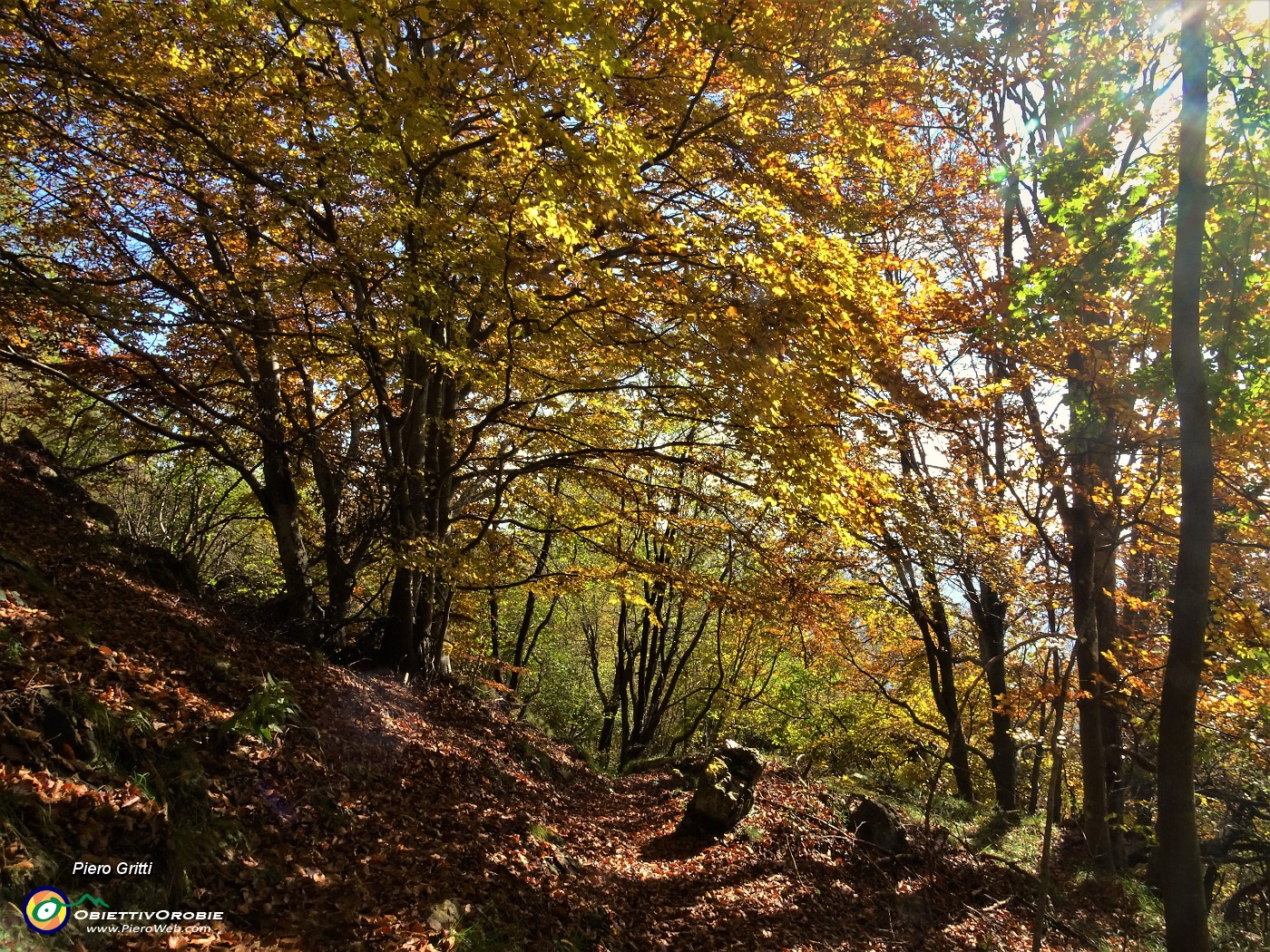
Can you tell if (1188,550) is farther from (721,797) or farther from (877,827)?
(721,797)

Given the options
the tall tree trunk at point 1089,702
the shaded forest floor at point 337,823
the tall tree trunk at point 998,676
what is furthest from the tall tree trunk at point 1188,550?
the tall tree trunk at point 998,676

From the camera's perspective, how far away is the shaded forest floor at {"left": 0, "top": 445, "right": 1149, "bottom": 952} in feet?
11.4

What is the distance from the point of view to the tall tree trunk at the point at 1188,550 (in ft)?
14.9

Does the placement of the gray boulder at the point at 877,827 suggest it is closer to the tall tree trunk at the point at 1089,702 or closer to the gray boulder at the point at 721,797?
the gray boulder at the point at 721,797

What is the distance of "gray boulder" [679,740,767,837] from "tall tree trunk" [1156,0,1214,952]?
484 centimetres

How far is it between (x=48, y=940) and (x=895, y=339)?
830 cm

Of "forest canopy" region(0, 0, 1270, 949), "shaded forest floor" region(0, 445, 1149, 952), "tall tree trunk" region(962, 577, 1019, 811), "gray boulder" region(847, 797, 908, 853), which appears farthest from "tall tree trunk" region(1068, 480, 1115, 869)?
"gray boulder" region(847, 797, 908, 853)

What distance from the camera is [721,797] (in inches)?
335

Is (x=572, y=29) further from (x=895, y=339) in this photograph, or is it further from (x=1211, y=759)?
(x=1211, y=759)

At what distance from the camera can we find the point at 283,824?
14.7ft

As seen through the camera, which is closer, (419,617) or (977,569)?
(977,569)

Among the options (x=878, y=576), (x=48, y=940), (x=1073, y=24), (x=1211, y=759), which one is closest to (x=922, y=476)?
(x=878, y=576)

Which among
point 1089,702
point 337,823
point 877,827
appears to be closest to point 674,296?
point 337,823

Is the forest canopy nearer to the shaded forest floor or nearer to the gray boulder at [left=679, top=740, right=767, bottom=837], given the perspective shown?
the shaded forest floor
